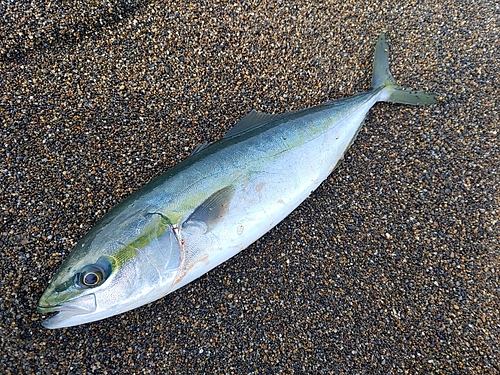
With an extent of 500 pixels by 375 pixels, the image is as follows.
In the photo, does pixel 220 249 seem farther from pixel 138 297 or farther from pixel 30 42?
pixel 30 42

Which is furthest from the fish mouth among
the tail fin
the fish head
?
the tail fin

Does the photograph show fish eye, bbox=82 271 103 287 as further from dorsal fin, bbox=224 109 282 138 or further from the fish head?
dorsal fin, bbox=224 109 282 138

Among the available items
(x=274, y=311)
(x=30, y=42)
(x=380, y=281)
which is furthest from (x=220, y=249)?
(x=30, y=42)

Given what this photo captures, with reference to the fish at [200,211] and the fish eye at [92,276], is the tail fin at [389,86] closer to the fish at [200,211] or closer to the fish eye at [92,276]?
the fish at [200,211]

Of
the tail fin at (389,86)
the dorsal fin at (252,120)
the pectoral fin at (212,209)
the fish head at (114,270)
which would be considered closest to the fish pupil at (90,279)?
the fish head at (114,270)

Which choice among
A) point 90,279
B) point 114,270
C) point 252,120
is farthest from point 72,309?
point 252,120

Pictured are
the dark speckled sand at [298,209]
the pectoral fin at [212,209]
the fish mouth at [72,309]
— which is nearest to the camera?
the fish mouth at [72,309]

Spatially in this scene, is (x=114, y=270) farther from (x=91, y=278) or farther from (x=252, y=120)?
(x=252, y=120)
